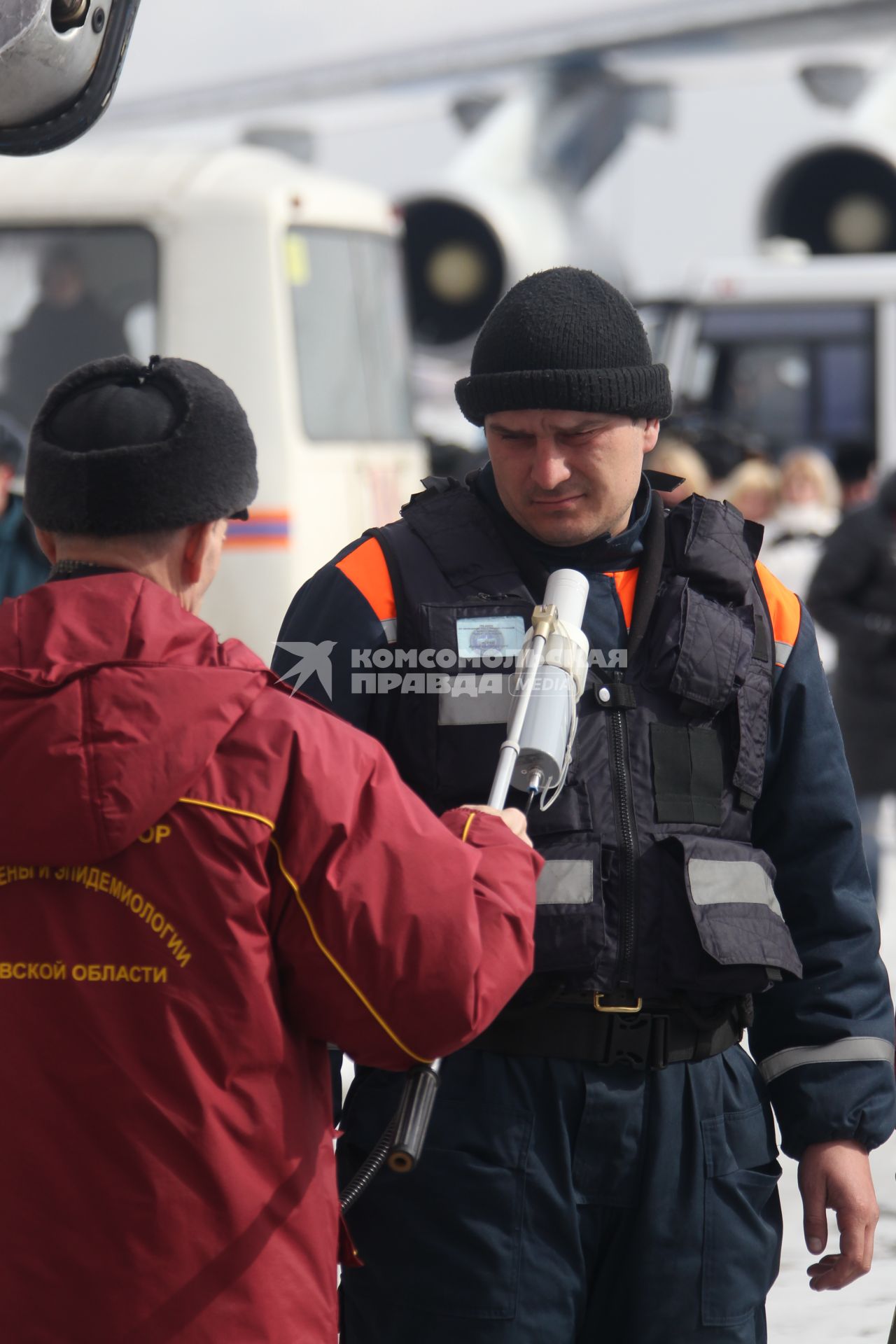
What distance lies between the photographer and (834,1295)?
3750 mm

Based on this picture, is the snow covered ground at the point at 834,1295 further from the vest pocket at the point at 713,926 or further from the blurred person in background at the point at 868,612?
the blurred person in background at the point at 868,612

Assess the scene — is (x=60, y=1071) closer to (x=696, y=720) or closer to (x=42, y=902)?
(x=42, y=902)

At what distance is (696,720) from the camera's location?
83.2 inches

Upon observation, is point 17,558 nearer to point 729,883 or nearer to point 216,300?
point 216,300

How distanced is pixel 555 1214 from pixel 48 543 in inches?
35.4

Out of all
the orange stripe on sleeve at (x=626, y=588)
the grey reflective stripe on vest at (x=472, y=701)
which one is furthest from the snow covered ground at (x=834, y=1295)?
the grey reflective stripe on vest at (x=472, y=701)

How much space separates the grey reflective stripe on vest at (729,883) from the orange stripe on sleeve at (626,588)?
1.03 ft

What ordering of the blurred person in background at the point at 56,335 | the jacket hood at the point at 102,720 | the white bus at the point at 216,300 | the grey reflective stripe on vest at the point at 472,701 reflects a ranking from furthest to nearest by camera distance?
the blurred person in background at the point at 56,335
the white bus at the point at 216,300
the grey reflective stripe on vest at the point at 472,701
the jacket hood at the point at 102,720

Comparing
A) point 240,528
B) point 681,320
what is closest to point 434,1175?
point 240,528

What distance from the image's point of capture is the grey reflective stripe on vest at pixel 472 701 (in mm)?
2053

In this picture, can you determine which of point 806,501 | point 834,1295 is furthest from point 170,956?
point 806,501

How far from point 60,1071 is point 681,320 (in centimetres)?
1331

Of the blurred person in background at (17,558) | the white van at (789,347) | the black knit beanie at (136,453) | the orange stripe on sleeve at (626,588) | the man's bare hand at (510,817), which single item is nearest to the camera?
the black knit beanie at (136,453)

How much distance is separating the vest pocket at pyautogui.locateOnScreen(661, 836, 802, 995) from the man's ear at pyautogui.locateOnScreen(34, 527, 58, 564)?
29.8 inches
